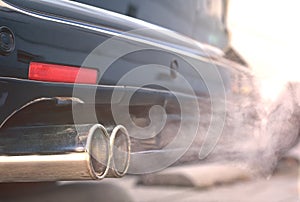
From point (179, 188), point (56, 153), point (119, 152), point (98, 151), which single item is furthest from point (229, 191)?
point (56, 153)

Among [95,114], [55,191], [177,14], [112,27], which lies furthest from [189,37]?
[55,191]

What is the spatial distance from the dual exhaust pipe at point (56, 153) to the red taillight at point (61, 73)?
0.22 meters

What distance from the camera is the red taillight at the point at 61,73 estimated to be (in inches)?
77.2

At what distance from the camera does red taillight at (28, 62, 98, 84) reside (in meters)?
1.96

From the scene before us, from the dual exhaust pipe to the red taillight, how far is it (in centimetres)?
22

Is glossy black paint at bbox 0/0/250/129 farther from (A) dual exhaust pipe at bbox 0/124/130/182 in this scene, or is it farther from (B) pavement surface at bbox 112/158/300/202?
(B) pavement surface at bbox 112/158/300/202

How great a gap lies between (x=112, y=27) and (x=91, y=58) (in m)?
0.21

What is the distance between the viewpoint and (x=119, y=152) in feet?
Result: 6.95

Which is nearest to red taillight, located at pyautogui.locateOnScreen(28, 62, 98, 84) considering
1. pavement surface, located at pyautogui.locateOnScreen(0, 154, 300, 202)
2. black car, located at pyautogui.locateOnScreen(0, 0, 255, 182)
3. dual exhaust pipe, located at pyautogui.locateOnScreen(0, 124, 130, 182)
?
black car, located at pyautogui.locateOnScreen(0, 0, 255, 182)

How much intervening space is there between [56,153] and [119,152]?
33cm

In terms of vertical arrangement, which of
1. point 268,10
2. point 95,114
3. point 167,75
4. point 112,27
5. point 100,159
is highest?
point 268,10

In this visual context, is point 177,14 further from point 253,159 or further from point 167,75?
point 253,159

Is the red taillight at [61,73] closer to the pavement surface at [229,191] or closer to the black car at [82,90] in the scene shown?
the black car at [82,90]

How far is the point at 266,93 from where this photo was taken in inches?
131
